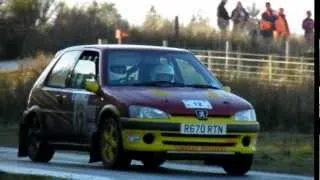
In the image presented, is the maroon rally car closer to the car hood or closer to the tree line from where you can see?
the car hood

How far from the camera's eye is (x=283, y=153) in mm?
18453

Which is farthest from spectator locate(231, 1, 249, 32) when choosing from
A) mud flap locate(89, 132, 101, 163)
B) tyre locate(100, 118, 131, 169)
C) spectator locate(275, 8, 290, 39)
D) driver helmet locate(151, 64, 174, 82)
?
tyre locate(100, 118, 131, 169)

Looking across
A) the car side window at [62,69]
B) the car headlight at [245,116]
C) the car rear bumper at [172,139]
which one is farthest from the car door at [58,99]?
the car headlight at [245,116]

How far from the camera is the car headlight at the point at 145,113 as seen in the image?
12.3m

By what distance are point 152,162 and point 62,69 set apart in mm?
2281

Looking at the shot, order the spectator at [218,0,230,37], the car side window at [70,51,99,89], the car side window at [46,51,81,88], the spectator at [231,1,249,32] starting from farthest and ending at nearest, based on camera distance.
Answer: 1. the spectator at [231,1,249,32]
2. the spectator at [218,0,230,37]
3. the car side window at [46,51,81,88]
4. the car side window at [70,51,99,89]

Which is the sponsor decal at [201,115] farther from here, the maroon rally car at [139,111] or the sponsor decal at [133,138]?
the sponsor decal at [133,138]

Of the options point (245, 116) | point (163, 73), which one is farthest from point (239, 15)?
point (245, 116)

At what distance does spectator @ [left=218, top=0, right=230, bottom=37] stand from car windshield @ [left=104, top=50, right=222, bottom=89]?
72.6 ft

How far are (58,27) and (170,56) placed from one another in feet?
124

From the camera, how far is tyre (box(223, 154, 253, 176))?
41.9ft

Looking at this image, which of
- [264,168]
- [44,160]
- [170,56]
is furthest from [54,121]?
[264,168]

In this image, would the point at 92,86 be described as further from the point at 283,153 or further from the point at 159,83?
the point at 283,153

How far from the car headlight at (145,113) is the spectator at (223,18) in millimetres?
23598
